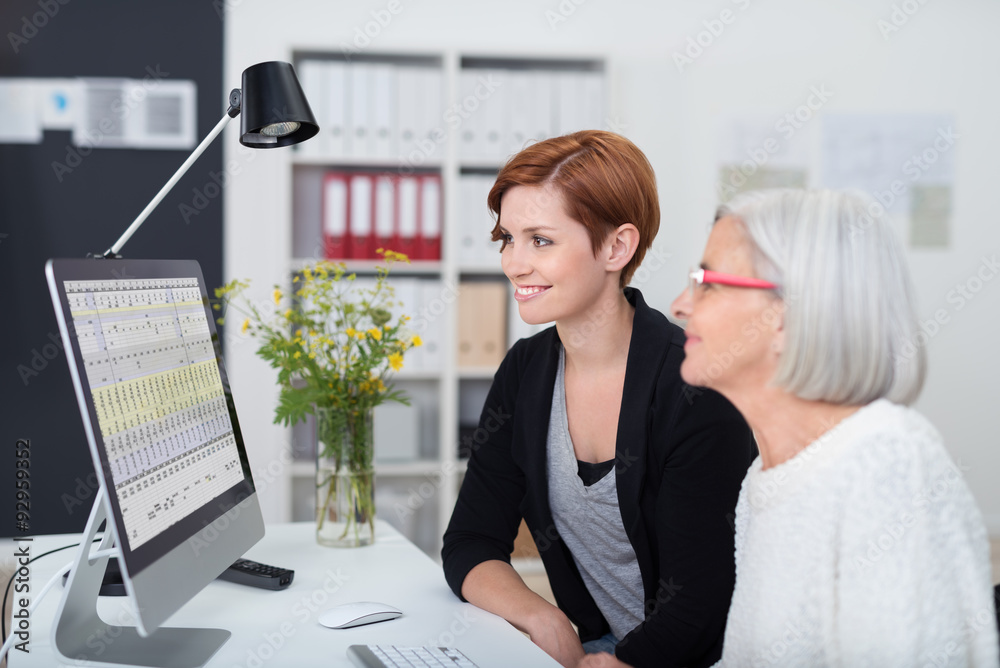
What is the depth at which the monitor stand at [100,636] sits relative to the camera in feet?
3.30

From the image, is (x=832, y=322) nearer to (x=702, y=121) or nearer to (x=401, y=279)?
(x=401, y=279)

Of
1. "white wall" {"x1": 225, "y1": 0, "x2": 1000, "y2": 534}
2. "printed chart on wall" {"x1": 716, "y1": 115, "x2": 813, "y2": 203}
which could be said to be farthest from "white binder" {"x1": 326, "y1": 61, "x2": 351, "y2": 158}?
"printed chart on wall" {"x1": 716, "y1": 115, "x2": 813, "y2": 203}

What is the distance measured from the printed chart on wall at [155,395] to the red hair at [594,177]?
0.60 m

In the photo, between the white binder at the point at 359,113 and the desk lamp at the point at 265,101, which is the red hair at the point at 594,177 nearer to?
the desk lamp at the point at 265,101

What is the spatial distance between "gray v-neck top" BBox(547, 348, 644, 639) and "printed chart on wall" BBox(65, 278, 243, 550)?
548 millimetres

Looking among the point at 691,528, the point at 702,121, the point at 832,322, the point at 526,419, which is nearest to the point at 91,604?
the point at 526,419

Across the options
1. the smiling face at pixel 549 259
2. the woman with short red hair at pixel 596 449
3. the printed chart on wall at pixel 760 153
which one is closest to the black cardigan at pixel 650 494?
the woman with short red hair at pixel 596 449

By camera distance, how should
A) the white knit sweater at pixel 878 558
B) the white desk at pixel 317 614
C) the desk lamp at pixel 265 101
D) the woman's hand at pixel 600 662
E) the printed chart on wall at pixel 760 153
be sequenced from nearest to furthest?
the white knit sweater at pixel 878 558 < the white desk at pixel 317 614 < the woman's hand at pixel 600 662 < the desk lamp at pixel 265 101 < the printed chart on wall at pixel 760 153

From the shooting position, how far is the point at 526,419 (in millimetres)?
1490

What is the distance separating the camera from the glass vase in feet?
5.06

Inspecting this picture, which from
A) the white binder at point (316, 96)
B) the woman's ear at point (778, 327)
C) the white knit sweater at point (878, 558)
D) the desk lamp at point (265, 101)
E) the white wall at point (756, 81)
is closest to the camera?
the white knit sweater at point (878, 558)

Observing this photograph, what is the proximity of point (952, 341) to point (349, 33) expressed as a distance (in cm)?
302

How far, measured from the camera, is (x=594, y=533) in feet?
4.80

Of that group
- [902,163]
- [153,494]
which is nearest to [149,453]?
[153,494]
